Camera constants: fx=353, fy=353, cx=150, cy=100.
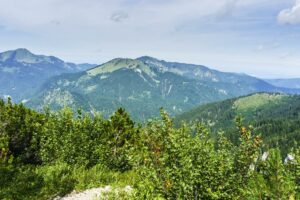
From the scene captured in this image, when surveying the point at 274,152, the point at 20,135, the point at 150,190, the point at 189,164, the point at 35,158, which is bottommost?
the point at 35,158

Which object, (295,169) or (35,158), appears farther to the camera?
(35,158)

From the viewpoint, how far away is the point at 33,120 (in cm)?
5181

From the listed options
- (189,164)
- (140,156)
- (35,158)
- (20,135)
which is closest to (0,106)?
(20,135)

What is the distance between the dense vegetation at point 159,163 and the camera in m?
11.6

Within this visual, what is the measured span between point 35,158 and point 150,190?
38309mm

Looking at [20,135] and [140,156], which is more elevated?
[140,156]

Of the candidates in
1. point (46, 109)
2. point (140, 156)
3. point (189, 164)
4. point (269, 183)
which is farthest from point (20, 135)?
point (269, 183)

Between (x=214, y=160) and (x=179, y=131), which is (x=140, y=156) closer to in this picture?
(x=179, y=131)

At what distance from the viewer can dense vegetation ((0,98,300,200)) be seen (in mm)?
11629

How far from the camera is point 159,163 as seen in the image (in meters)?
14.4

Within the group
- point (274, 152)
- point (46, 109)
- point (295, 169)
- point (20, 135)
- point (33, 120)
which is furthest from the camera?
point (46, 109)

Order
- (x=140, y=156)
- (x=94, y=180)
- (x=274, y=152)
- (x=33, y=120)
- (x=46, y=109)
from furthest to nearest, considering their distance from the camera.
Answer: (x=46, y=109) → (x=33, y=120) → (x=94, y=180) → (x=140, y=156) → (x=274, y=152)

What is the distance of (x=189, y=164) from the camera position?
12.7 meters

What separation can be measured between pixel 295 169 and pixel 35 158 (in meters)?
41.8
